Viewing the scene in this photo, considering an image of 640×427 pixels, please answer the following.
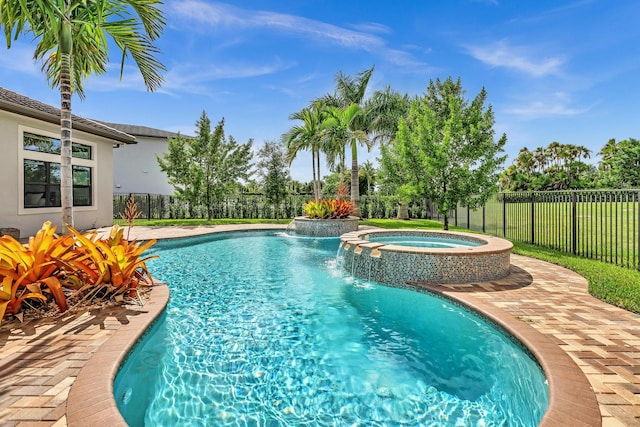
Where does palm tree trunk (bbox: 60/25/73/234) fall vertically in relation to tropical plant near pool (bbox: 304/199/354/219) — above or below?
above

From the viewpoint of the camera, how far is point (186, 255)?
32.0 ft

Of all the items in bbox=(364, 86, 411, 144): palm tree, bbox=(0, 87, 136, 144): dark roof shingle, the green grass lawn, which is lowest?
the green grass lawn

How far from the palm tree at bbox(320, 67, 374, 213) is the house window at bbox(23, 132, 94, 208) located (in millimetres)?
12930

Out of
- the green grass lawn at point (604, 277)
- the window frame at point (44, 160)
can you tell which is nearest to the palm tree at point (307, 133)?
the window frame at point (44, 160)

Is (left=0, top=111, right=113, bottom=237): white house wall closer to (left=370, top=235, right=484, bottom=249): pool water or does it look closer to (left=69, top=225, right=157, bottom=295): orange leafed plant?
(left=69, top=225, right=157, bottom=295): orange leafed plant

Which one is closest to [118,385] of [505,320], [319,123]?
[505,320]

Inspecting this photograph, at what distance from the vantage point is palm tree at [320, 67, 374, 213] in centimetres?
1866

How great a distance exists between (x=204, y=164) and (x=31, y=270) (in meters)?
16.0

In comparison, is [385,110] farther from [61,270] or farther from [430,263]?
[61,270]

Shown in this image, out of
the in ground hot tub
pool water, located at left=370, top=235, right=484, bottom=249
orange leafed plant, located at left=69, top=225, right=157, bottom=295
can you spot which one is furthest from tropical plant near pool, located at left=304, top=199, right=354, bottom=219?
orange leafed plant, located at left=69, top=225, right=157, bottom=295

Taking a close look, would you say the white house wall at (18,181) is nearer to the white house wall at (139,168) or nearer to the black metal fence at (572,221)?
the white house wall at (139,168)

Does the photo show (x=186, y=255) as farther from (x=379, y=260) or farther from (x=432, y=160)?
(x=432, y=160)

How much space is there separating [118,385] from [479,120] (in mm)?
12933

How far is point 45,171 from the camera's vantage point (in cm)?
1220
